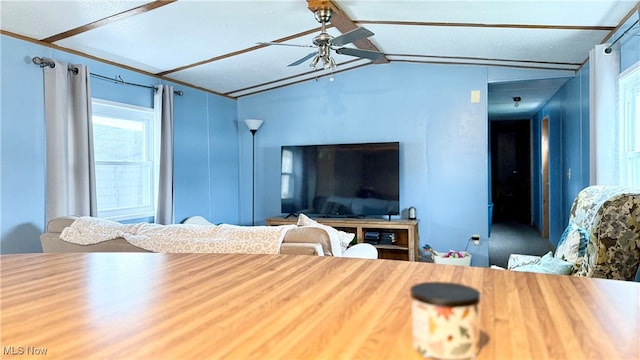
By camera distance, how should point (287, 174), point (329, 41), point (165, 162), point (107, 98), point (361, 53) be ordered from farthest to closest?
point (287, 174)
point (165, 162)
point (107, 98)
point (361, 53)
point (329, 41)

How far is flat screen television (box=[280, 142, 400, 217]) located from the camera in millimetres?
4965

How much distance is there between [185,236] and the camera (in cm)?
226

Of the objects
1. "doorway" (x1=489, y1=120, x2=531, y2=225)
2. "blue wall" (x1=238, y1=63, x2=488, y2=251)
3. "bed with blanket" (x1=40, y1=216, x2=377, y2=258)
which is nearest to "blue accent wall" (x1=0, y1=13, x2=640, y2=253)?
"blue wall" (x1=238, y1=63, x2=488, y2=251)

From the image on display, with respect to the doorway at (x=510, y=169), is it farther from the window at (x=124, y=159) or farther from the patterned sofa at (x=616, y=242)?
the patterned sofa at (x=616, y=242)

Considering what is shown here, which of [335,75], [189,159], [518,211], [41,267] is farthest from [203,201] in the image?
[518,211]

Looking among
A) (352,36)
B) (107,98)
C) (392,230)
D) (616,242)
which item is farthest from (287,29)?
(616,242)

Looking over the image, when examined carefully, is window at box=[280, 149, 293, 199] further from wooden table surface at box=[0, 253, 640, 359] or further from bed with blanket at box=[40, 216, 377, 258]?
wooden table surface at box=[0, 253, 640, 359]

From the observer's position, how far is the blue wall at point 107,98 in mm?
3191

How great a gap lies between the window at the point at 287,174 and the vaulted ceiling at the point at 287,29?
1.26 meters

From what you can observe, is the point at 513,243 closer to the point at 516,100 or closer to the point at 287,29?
the point at 516,100

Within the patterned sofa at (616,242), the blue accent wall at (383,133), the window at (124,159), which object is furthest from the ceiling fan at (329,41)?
the window at (124,159)

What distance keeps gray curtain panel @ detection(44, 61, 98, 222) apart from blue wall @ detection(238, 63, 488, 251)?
105 inches

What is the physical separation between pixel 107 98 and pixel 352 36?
8.71 ft

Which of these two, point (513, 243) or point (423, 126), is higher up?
point (423, 126)
